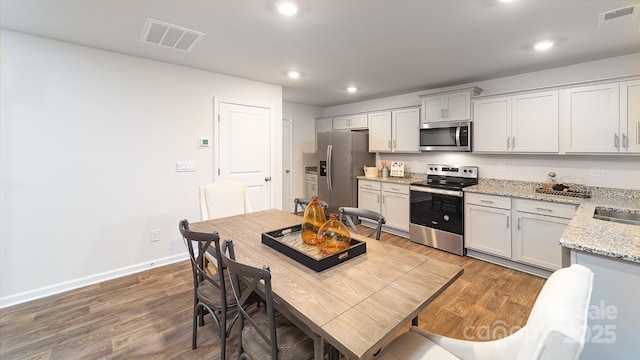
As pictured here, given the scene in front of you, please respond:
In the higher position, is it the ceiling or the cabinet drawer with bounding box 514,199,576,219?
the ceiling

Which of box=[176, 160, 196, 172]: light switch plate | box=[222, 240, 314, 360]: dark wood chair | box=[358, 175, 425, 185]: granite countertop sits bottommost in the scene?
box=[222, 240, 314, 360]: dark wood chair

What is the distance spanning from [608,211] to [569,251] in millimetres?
1429

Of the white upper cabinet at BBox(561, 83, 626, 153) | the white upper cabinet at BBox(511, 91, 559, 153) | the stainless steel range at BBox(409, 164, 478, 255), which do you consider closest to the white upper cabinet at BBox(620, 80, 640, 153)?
the white upper cabinet at BBox(561, 83, 626, 153)

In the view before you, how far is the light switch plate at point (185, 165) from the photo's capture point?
3328mm

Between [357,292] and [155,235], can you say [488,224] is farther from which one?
[155,235]

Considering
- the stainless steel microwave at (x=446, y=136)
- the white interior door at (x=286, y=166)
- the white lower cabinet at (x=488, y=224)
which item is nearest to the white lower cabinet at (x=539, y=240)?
the white lower cabinet at (x=488, y=224)

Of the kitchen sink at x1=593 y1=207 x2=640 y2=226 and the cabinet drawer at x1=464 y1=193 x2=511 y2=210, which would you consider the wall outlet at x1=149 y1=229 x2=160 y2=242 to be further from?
the kitchen sink at x1=593 y1=207 x2=640 y2=226

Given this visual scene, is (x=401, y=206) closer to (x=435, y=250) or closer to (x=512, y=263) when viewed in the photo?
(x=435, y=250)

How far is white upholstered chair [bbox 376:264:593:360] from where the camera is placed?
0.66 metres

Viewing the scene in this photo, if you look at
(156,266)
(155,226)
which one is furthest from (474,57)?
(156,266)

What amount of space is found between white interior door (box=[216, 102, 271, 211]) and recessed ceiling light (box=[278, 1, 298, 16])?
1908 millimetres

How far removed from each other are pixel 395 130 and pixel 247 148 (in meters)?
2.47

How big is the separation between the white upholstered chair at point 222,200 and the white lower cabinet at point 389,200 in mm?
2353

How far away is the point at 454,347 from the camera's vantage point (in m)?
1.17
